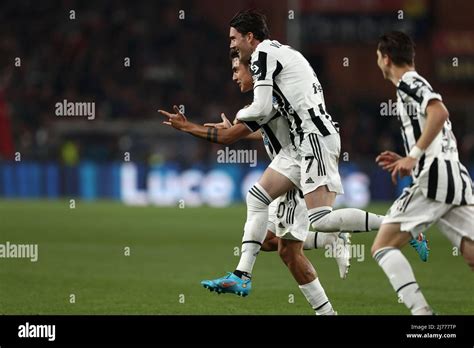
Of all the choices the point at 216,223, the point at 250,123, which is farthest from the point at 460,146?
the point at 250,123

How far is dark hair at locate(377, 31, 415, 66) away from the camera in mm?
7277

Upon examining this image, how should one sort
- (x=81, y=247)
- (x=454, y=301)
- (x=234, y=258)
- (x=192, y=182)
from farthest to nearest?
(x=192, y=182) < (x=81, y=247) < (x=234, y=258) < (x=454, y=301)

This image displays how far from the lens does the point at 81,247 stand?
51.5ft

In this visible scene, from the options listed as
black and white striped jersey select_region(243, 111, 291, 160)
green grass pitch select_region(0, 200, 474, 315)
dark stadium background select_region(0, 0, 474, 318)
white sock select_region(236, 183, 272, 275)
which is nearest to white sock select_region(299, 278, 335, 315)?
white sock select_region(236, 183, 272, 275)

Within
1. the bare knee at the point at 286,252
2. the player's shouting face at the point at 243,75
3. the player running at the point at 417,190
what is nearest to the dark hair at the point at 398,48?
the player running at the point at 417,190

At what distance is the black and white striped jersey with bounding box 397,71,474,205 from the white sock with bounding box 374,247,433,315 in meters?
0.47

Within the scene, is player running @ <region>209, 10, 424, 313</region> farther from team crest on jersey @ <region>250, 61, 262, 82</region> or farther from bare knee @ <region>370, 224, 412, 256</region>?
bare knee @ <region>370, 224, 412, 256</region>

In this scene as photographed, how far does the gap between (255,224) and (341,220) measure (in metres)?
0.71

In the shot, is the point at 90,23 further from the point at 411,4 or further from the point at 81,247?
the point at 81,247

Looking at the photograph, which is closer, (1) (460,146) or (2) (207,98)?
(1) (460,146)

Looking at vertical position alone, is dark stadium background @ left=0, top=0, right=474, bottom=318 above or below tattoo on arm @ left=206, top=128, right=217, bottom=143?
above

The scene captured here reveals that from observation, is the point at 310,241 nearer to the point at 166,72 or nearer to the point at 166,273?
the point at 166,273

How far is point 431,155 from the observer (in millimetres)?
7258
